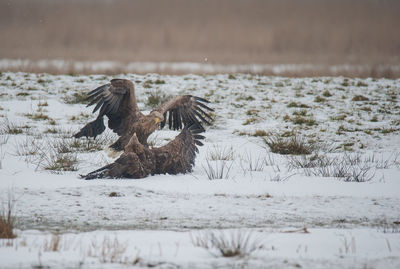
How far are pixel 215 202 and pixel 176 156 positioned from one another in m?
1.37

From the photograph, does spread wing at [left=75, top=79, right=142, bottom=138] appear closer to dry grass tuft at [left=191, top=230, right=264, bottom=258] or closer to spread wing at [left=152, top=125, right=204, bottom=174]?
spread wing at [left=152, top=125, right=204, bottom=174]

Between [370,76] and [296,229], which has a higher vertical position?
[370,76]

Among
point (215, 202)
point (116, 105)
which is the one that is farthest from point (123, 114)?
point (215, 202)

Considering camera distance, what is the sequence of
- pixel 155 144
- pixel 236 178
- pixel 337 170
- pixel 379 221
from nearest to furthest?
pixel 379 221 → pixel 236 178 → pixel 337 170 → pixel 155 144

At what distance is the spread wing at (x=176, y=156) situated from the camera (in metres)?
6.25

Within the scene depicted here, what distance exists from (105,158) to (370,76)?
1478 cm

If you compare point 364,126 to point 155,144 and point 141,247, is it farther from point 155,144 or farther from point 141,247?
point 141,247

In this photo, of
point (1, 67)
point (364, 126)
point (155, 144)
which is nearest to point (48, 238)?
point (155, 144)

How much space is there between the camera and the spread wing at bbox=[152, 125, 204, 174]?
6254 mm

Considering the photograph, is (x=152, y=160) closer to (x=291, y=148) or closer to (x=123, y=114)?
(x=123, y=114)

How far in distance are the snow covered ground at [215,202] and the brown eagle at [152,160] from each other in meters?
0.14

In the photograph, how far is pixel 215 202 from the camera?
5.16 metres

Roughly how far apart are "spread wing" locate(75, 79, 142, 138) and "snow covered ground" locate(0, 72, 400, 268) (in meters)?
0.55

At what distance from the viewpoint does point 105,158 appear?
720 centimetres
